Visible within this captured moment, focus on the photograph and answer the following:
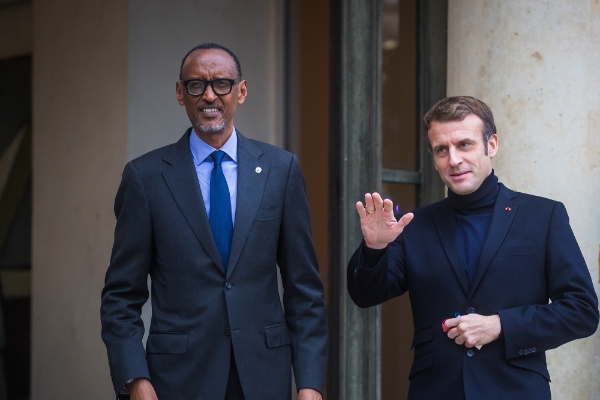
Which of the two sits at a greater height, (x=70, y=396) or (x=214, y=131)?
(x=214, y=131)

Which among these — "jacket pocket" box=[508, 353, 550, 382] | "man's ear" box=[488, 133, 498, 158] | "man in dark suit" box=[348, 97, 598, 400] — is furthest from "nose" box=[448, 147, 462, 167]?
"jacket pocket" box=[508, 353, 550, 382]

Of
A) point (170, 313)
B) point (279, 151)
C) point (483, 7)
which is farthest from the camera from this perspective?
point (483, 7)

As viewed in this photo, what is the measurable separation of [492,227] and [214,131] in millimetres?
923

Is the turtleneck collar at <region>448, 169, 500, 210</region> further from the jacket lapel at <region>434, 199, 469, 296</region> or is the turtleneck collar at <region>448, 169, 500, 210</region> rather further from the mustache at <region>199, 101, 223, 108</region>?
the mustache at <region>199, 101, 223, 108</region>

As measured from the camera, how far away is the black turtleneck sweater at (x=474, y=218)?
114 inches

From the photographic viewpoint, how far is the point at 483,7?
166 inches

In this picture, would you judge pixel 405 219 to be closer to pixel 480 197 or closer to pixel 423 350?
pixel 480 197

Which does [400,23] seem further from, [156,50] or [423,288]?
[423,288]

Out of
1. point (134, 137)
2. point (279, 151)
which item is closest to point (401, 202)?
point (134, 137)

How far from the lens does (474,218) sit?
294cm

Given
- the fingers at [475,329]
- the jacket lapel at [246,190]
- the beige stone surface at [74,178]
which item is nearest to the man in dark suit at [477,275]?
the fingers at [475,329]

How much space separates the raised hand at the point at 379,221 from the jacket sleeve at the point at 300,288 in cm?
28

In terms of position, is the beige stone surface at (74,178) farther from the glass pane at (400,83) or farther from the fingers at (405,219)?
the fingers at (405,219)

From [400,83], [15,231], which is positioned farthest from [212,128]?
[15,231]
